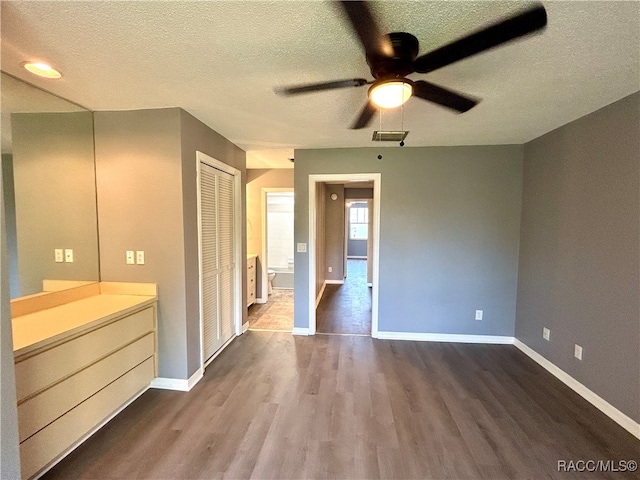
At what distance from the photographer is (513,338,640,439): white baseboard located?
200cm

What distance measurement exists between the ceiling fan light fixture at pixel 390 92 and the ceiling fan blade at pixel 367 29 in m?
0.13

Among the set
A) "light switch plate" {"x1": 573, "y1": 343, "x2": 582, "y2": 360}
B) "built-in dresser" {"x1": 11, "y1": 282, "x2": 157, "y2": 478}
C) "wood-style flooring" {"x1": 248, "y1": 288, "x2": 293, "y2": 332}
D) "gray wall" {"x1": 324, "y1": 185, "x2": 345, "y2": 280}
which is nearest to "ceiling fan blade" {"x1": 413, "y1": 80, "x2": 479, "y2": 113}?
"light switch plate" {"x1": 573, "y1": 343, "x2": 582, "y2": 360}

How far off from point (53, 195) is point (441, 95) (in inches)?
117

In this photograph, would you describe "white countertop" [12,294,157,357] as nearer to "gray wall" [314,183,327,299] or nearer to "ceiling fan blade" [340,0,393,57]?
"ceiling fan blade" [340,0,393,57]

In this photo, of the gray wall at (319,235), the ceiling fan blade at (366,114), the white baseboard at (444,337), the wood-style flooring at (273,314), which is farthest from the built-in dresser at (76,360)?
the gray wall at (319,235)

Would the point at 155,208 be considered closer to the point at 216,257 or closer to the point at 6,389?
the point at 216,257

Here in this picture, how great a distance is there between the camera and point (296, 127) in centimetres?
279

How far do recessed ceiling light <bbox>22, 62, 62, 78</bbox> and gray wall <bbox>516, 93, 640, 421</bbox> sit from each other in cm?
400

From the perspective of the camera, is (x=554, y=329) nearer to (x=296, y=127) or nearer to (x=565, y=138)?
(x=565, y=138)

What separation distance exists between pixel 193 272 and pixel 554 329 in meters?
3.58

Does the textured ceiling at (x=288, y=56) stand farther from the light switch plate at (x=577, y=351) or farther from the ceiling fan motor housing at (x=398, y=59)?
the light switch plate at (x=577, y=351)

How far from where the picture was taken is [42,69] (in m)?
1.76

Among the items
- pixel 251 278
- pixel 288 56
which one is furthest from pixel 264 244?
pixel 288 56

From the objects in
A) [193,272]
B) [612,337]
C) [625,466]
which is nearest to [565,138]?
[612,337]
